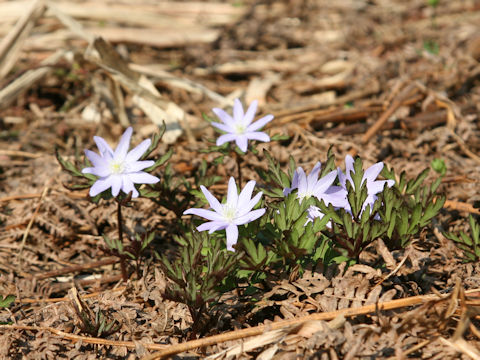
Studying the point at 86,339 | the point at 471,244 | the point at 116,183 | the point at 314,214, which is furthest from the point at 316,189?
the point at 86,339

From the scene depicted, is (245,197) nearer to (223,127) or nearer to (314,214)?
(314,214)

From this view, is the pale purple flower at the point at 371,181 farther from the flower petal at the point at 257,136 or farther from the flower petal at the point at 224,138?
the flower petal at the point at 224,138

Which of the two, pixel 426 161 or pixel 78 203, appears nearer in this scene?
pixel 78 203

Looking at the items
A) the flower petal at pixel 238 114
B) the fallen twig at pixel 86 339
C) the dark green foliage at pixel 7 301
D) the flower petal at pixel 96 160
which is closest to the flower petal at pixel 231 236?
the fallen twig at pixel 86 339

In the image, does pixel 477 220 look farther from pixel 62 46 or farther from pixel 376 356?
pixel 62 46

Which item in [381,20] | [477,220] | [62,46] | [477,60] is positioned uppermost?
[381,20]

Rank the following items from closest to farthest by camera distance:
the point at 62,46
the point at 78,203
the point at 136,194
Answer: the point at 136,194
the point at 78,203
the point at 62,46

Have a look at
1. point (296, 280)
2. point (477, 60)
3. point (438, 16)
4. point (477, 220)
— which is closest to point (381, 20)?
point (438, 16)
